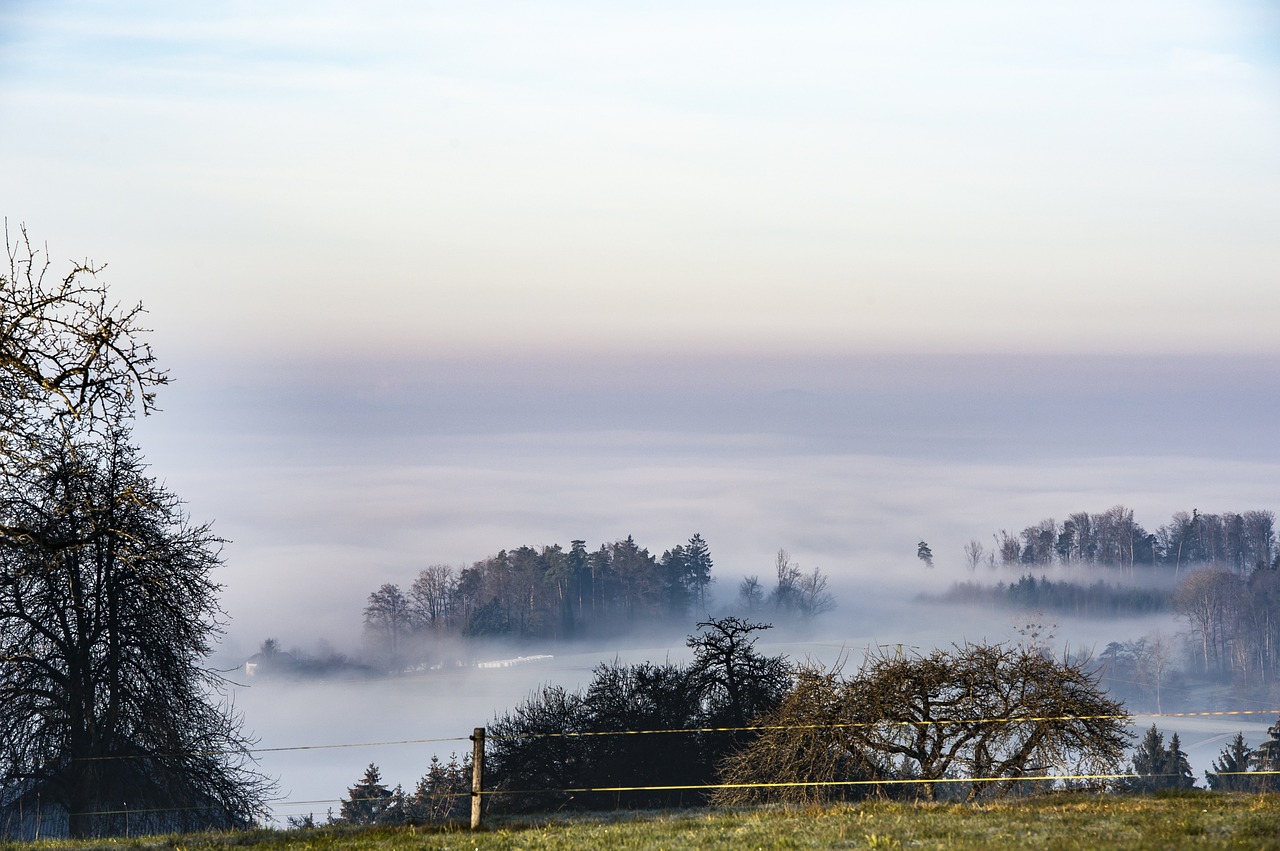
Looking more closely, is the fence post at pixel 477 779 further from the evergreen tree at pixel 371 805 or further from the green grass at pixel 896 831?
the evergreen tree at pixel 371 805

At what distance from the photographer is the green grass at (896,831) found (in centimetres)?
1381

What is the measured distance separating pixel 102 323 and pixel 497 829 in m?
8.84

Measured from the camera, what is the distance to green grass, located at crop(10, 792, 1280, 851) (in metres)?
13.8

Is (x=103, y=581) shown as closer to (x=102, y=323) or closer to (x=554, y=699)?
(x=102, y=323)

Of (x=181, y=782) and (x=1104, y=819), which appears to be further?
(x=181, y=782)

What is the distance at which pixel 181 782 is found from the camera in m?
37.1

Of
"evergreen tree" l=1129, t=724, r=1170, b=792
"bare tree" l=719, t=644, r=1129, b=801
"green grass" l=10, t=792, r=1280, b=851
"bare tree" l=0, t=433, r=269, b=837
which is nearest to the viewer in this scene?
"green grass" l=10, t=792, r=1280, b=851

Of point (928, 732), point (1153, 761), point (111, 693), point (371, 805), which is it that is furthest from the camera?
point (1153, 761)

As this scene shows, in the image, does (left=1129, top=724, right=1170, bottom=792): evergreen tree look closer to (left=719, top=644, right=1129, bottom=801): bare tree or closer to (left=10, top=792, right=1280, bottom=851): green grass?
(left=719, top=644, right=1129, bottom=801): bare tree

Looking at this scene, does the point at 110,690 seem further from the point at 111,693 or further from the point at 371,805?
the point at 371,805

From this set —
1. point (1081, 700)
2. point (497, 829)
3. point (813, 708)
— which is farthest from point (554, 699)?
point (497, 829)

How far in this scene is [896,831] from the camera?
586 inches

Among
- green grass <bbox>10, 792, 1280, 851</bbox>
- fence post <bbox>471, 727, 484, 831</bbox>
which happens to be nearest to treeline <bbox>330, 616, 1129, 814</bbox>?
fence post <bbox>471, 727, 484, 831</bbox>

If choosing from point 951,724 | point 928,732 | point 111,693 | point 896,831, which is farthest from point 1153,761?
point 896,831
